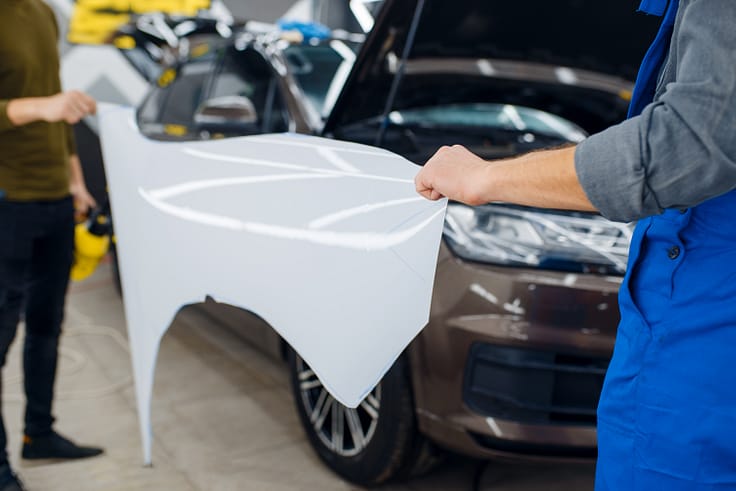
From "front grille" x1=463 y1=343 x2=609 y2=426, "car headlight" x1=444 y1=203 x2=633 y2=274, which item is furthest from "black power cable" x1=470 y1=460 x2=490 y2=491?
"car headlight" x1=444 y1=203 x2=633 y2=274

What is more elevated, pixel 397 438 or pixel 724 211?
pixel 724 211

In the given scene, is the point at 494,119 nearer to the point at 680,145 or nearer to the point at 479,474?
the point at 479,474

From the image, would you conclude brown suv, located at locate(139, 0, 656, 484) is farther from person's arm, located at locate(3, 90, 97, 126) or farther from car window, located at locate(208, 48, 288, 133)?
person's arm, located at locate(3, 90, 97, 126)

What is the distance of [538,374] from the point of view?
1.92 m

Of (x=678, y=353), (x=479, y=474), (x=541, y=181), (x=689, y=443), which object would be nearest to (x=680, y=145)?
(x=541, y=181)

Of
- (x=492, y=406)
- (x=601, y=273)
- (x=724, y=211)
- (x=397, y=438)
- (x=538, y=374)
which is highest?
(x=724, y=211)

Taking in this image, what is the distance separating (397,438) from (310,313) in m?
0.89

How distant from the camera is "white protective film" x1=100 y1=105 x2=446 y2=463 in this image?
1.30 metres

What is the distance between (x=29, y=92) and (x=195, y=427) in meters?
1.37

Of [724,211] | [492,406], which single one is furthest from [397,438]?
[724,211]

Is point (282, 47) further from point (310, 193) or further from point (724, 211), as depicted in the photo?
point (724, 211)

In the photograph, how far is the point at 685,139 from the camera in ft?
2.69

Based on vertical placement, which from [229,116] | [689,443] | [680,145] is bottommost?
[229,116]

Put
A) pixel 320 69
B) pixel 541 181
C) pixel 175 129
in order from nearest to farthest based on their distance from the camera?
1. pixel 541 181
2. pixel 320 69
3. pixel 175 129
